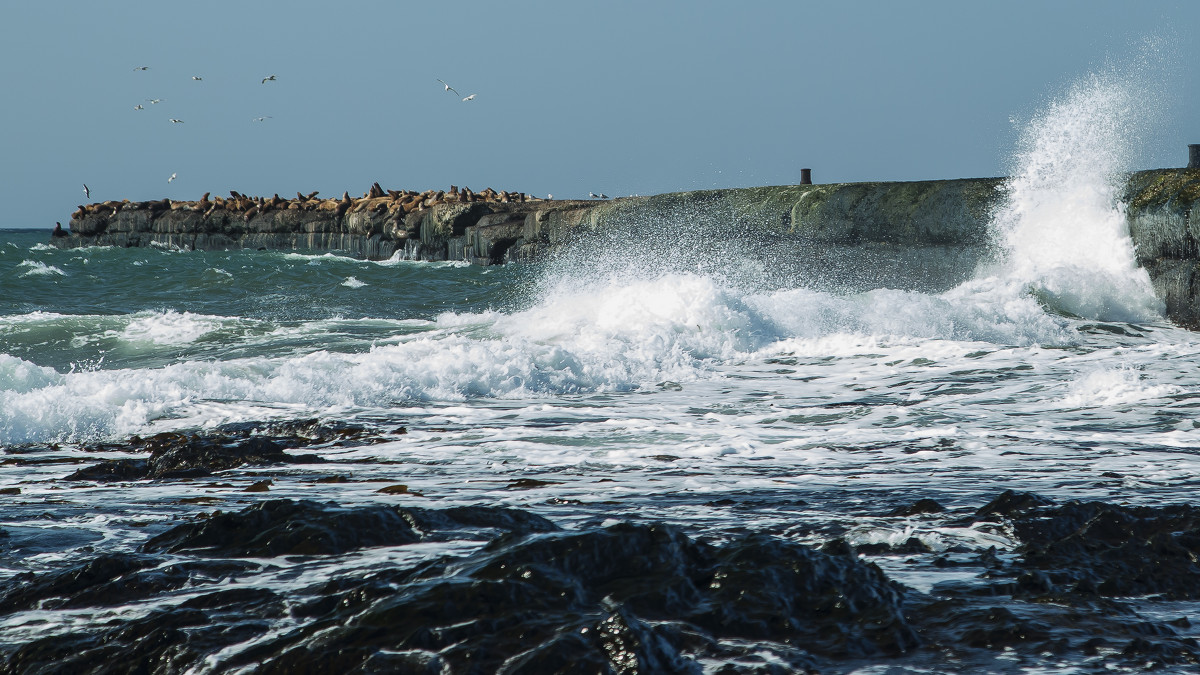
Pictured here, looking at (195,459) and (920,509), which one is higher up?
(920,509)

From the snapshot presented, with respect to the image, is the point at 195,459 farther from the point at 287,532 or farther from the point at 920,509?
the point at 920,509

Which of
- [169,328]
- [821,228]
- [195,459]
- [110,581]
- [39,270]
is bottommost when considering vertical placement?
[195,459]

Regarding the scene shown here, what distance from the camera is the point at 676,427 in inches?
245

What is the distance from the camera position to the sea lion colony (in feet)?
121

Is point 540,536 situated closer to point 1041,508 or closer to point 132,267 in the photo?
point 1041,508

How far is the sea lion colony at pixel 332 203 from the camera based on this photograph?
3678cm

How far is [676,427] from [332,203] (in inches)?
1501

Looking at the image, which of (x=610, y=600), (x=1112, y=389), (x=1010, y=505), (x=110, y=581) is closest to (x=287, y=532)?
(x=110, y=581)

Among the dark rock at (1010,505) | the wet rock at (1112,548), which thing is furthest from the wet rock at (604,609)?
the dark rock at (1010,505)

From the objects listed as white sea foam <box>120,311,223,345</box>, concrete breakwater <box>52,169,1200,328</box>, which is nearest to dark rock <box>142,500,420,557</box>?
white sea foam <box>120,311,223,345</box>

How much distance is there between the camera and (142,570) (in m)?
2.95

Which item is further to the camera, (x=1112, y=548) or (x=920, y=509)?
(x=920, y=509)

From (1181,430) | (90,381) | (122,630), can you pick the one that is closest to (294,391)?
(90,381)

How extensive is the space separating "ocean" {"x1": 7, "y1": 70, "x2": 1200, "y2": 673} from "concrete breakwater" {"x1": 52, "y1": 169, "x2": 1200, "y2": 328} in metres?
0.42
